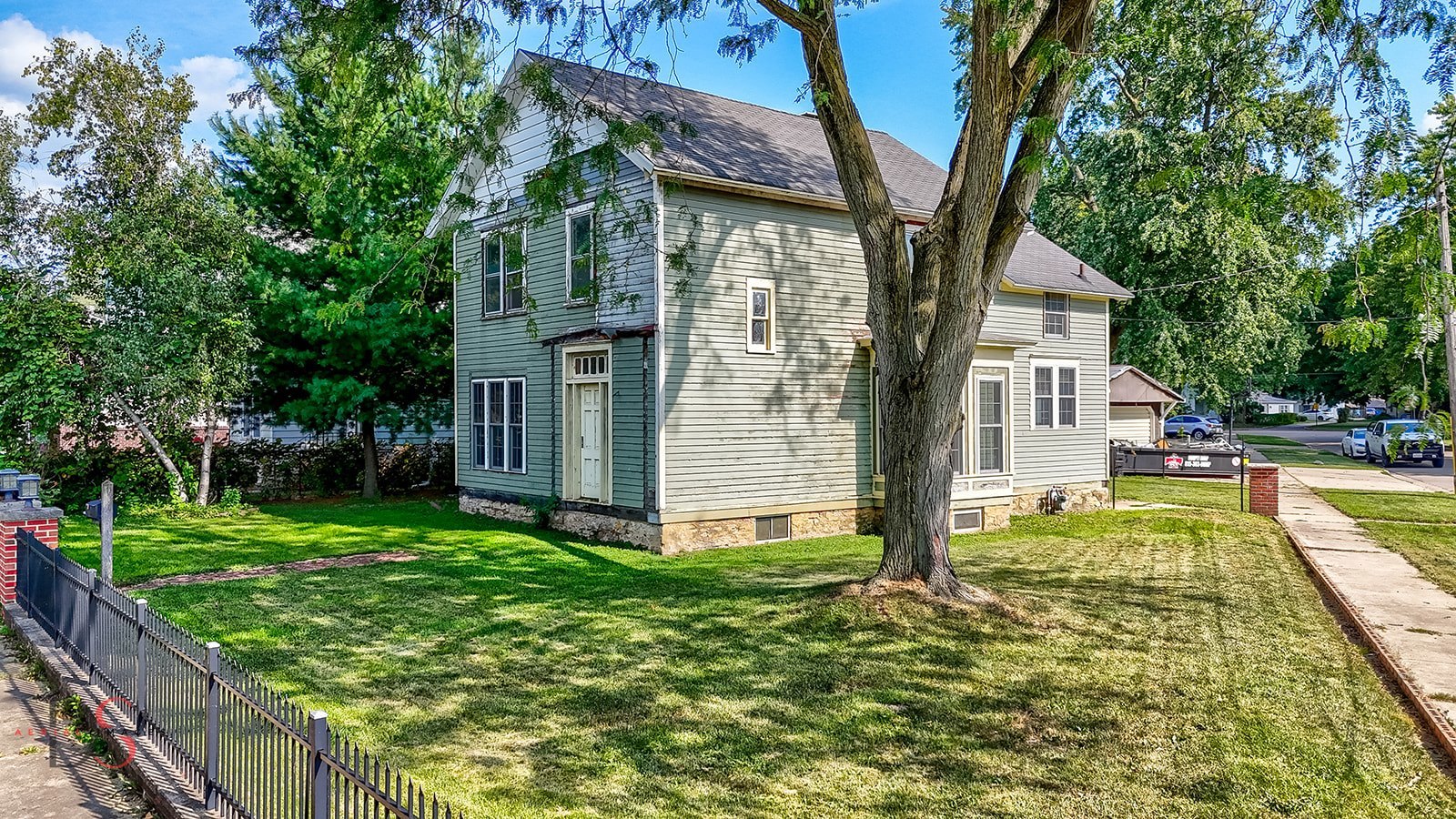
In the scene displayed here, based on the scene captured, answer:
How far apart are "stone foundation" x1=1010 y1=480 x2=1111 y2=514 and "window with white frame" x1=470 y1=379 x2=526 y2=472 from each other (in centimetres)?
955

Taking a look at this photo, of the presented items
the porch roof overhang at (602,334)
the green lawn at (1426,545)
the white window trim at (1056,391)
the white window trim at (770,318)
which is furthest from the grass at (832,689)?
the white window trim at (1056,391)

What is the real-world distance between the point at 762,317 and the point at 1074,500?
9099mm

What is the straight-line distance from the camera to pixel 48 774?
18.3 feet

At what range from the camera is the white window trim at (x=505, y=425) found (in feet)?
55.8

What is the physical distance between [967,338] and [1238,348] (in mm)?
24745

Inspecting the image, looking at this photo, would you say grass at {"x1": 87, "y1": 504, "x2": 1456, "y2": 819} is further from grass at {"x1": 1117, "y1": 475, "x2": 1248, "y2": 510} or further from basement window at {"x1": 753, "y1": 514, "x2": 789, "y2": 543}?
grass at {"x1": 1117, "y1": 475, "x2": 1248, "y2": 510}

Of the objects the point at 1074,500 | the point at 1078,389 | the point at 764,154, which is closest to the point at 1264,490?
the point at 1074,500

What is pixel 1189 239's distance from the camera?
2952cm

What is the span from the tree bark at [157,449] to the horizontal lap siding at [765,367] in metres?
11.0

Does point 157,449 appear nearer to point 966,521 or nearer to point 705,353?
point 705,353

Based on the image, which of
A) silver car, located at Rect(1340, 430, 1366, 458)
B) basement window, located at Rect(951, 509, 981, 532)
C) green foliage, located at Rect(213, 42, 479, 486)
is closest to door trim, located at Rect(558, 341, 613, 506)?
green foliage, located at Rect(213, 42, 479, 486)

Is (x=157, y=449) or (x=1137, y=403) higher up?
(x=1137, y=403)


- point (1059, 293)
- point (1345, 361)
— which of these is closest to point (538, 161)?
point (1059, 293)

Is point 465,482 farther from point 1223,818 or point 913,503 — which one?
point 1223,818
